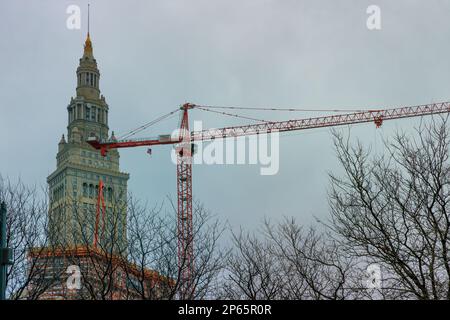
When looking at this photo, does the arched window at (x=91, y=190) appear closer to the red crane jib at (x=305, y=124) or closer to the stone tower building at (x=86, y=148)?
the stone tower building at (x=86, y=148)

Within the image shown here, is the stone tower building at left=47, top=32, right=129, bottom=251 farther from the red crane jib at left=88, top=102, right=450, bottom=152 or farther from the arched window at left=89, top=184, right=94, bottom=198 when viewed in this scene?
the red crane jib at left=88, top=102, right=450, bottom=152

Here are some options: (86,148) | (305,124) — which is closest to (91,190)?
(86,148)

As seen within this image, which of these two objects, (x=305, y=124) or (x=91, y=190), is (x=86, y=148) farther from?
(x=305, y=124)

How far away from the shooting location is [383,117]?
323 ft

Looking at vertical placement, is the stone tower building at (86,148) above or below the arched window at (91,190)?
above

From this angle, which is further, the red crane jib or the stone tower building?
the stone tower building

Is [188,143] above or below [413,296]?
above

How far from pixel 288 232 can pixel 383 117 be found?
2873 inches

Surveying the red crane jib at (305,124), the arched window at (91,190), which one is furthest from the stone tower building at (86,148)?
the red crane jib at (305,124)

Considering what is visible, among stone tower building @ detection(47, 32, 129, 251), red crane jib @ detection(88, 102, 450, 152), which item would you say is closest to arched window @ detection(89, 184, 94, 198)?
stone tower building @ detection(47, 32, 129, 251)

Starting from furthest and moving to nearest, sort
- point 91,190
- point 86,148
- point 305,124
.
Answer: point 86,148, point 91,190, point 305,124

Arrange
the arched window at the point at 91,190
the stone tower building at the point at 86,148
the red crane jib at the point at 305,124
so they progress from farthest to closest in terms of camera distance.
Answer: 1. the stone tower building at the point at 86,148
2. the arched window at the point at 91,190
3. the red crane jib at the point at 305,124
